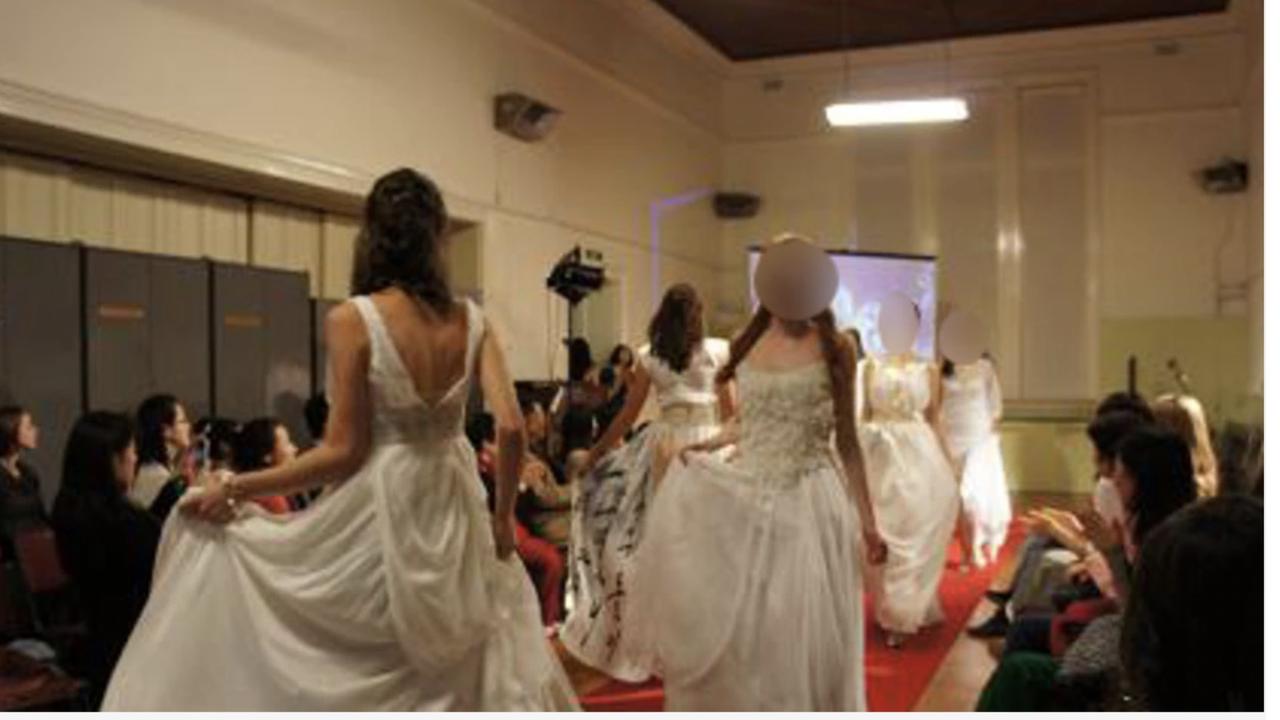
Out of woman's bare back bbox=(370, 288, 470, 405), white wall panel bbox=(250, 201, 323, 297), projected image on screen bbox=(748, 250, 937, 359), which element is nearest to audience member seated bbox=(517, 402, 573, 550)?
white wall panel bbox=(250, 201, 323, 297)

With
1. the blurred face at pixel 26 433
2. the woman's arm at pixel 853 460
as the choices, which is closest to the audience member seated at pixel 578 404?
the blurred face at pixel 26 433

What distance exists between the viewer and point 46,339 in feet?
16.3

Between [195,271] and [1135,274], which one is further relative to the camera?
[1135,274]

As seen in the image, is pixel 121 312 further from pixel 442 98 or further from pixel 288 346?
pixel 442 98

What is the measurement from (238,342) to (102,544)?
297 centimetres

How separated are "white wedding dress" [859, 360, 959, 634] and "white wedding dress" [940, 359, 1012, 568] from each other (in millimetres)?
1772

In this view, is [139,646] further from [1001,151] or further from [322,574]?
[1001,151]

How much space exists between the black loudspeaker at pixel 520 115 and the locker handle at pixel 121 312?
316 centimetres

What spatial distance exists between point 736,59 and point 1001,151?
2.71 metres

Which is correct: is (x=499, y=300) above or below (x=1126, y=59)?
below

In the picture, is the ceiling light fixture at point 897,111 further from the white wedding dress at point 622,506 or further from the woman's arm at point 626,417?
the woman's arm at point 626,417

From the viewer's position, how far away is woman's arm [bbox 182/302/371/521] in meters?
2.28

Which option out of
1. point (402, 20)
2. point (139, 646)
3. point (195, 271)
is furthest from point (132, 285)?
point (139, 646)

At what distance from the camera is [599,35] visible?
937 centimetres
